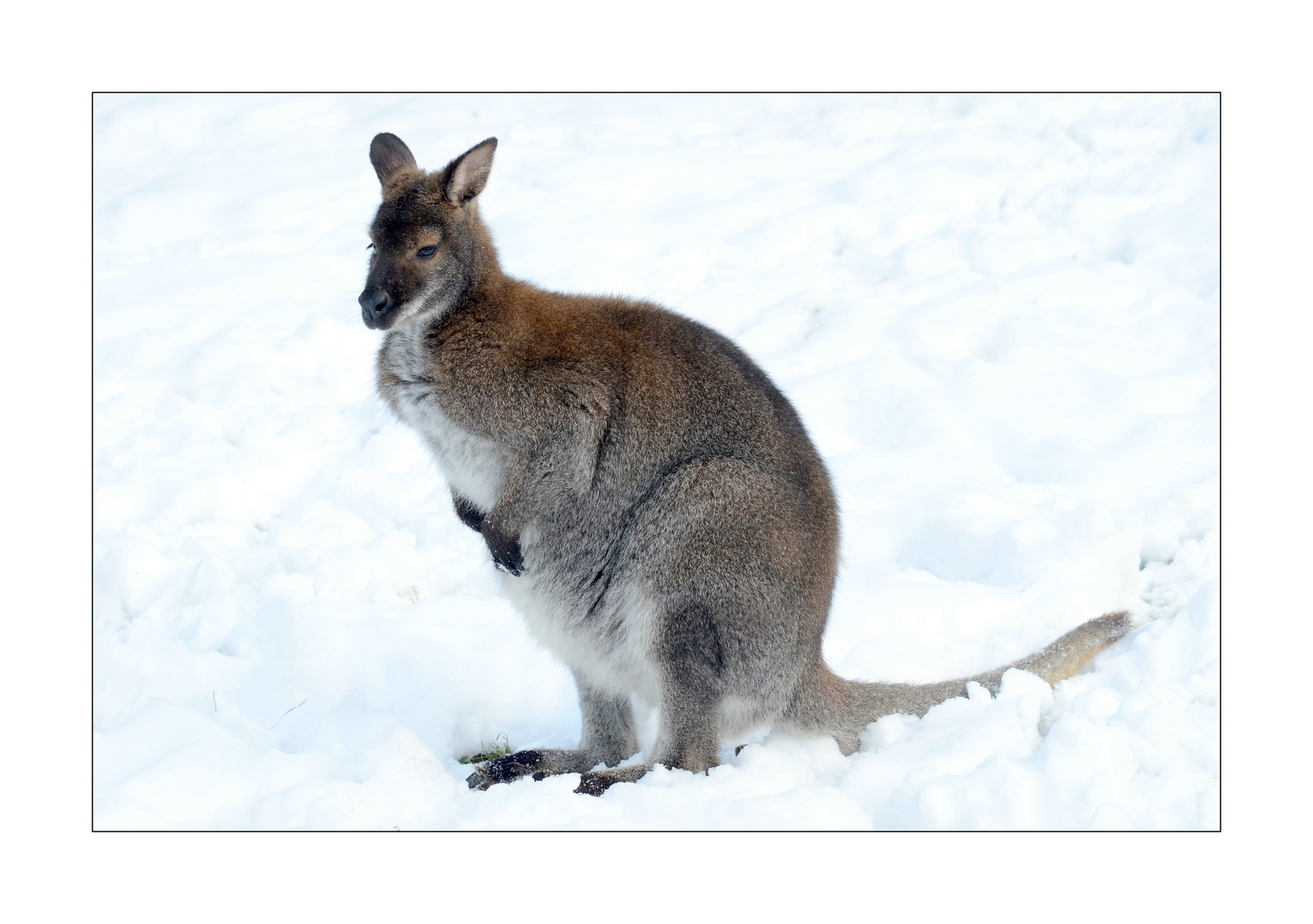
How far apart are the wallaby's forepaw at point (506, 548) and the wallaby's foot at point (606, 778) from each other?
88 cm

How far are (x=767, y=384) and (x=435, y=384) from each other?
1.39 m

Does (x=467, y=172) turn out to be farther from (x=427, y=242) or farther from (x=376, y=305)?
(x=376, y=305)

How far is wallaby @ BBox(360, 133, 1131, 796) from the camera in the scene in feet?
14.7

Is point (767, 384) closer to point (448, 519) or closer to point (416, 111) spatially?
point (448, 519)

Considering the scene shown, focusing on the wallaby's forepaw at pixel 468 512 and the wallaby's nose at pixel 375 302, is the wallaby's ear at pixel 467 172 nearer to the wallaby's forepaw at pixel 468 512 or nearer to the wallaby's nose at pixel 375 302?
the wallaby's nose at pixel 375 302

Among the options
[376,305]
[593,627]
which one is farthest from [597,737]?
[376,305]

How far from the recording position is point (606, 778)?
14.5 feet

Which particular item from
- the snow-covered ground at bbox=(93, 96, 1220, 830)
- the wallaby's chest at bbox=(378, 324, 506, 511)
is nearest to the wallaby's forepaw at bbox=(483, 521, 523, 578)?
the wallaby's chest at bbox=(378, 324, 506, 511)

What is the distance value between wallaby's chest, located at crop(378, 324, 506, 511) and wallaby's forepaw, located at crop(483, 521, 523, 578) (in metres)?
0.20

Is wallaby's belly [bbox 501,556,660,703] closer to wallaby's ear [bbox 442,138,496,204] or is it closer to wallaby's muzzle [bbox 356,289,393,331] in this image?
wallaby's muzzle [bbox 356,289,393,331]

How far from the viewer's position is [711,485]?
453 centimetres

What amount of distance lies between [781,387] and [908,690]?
347 centimetres

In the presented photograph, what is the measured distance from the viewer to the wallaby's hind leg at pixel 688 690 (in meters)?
4.43

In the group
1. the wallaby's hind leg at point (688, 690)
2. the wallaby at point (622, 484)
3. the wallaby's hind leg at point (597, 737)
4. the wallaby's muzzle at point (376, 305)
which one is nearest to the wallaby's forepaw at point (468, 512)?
the wallaby at point (622, 484)
